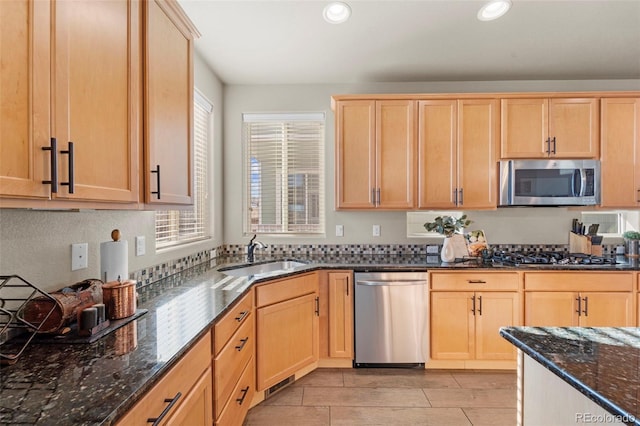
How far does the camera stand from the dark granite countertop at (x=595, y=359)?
2.48 ft

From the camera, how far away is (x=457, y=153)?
10.3ft

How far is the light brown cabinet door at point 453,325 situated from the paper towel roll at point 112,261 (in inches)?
91.5

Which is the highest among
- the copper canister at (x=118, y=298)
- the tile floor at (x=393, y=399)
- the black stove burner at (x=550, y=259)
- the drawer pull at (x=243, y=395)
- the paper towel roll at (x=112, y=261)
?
the paper towel roll at (x=112, y=261)

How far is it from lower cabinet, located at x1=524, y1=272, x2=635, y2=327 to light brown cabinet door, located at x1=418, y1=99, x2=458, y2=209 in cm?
98

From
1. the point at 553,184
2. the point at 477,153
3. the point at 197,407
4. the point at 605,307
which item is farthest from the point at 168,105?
the point at 605,307

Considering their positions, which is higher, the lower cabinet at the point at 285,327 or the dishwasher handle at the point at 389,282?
the dishwasher handle at the point at 389,282

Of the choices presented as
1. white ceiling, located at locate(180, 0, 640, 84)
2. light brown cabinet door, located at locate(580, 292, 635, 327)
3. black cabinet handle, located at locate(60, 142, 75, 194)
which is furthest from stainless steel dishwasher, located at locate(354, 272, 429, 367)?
black cabinet handle, located at locate(60, 142, 75, 194)

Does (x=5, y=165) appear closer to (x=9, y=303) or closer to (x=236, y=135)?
(x=9, y=303)

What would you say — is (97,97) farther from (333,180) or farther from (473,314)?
(473,314)

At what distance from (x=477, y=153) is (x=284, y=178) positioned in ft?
6.15

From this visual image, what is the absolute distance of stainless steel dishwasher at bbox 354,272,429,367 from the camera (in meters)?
2.88

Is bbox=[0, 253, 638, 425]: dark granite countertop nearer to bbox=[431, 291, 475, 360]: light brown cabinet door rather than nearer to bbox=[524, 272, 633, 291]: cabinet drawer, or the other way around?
bbox=[431, 291, 475, 360]: light brown cabinet door

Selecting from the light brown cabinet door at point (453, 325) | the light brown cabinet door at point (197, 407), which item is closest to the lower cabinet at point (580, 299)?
the light brown cabinet door at point (453, 325)

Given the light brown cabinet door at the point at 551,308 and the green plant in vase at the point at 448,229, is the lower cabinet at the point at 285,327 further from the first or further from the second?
the light brown cabinet door at the point at 551,308
